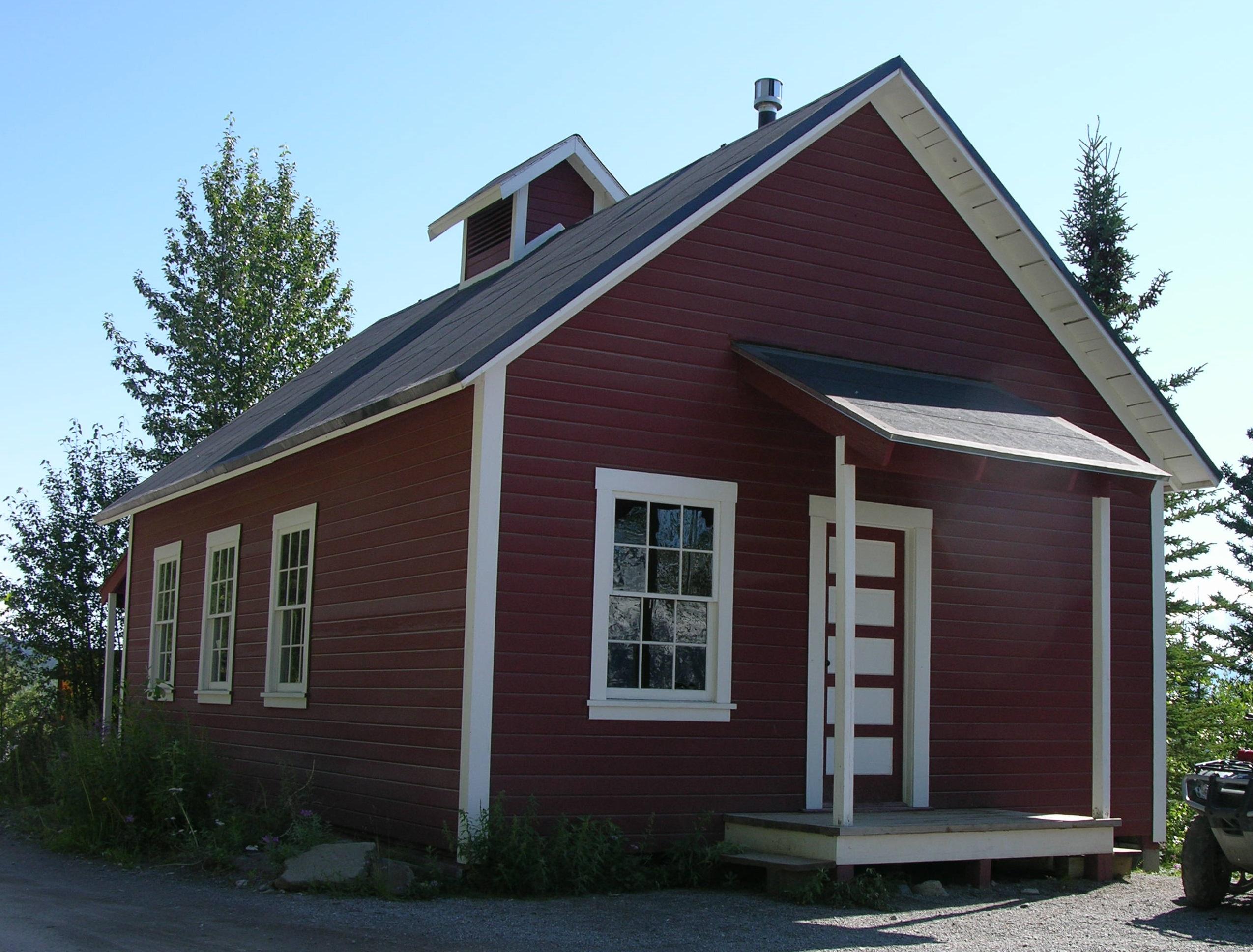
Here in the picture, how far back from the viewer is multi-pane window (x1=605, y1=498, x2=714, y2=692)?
10242mm

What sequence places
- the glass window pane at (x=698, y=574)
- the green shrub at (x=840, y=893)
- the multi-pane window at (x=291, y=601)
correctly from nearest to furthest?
the green shrub at (x=840, y=893)
the glass window pane at (x=698, y=574)
the multi-pane window at (x=291, y=601)

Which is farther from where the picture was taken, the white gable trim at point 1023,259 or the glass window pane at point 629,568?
the white gable trim at point 1023,259

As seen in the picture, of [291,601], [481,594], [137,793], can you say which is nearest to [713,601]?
[481,594]

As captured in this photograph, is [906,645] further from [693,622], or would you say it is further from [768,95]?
[768,95]

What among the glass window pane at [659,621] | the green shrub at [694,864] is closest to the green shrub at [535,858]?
the green shrub at [694,864]

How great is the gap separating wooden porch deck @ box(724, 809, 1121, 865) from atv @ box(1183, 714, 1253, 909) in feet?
2.90

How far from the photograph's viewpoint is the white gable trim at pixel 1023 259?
38.2 ft

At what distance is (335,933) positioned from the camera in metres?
7.70

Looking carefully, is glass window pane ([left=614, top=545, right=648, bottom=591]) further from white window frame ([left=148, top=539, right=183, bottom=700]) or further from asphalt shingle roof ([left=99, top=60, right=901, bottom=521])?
white window frame ([left=148, top=539, right=183, bottom=700])

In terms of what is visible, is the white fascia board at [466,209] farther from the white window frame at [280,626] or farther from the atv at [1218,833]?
the atv at [1218,833]

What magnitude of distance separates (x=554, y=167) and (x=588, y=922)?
11.1 meters

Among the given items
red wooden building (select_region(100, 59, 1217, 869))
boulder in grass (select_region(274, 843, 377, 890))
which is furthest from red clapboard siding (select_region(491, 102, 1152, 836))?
boulder in grass (select_region(274, 843, 377, 890))

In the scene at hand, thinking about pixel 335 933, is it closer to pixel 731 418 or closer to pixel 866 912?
pixel 866 912

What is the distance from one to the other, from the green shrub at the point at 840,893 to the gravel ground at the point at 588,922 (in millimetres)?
143
